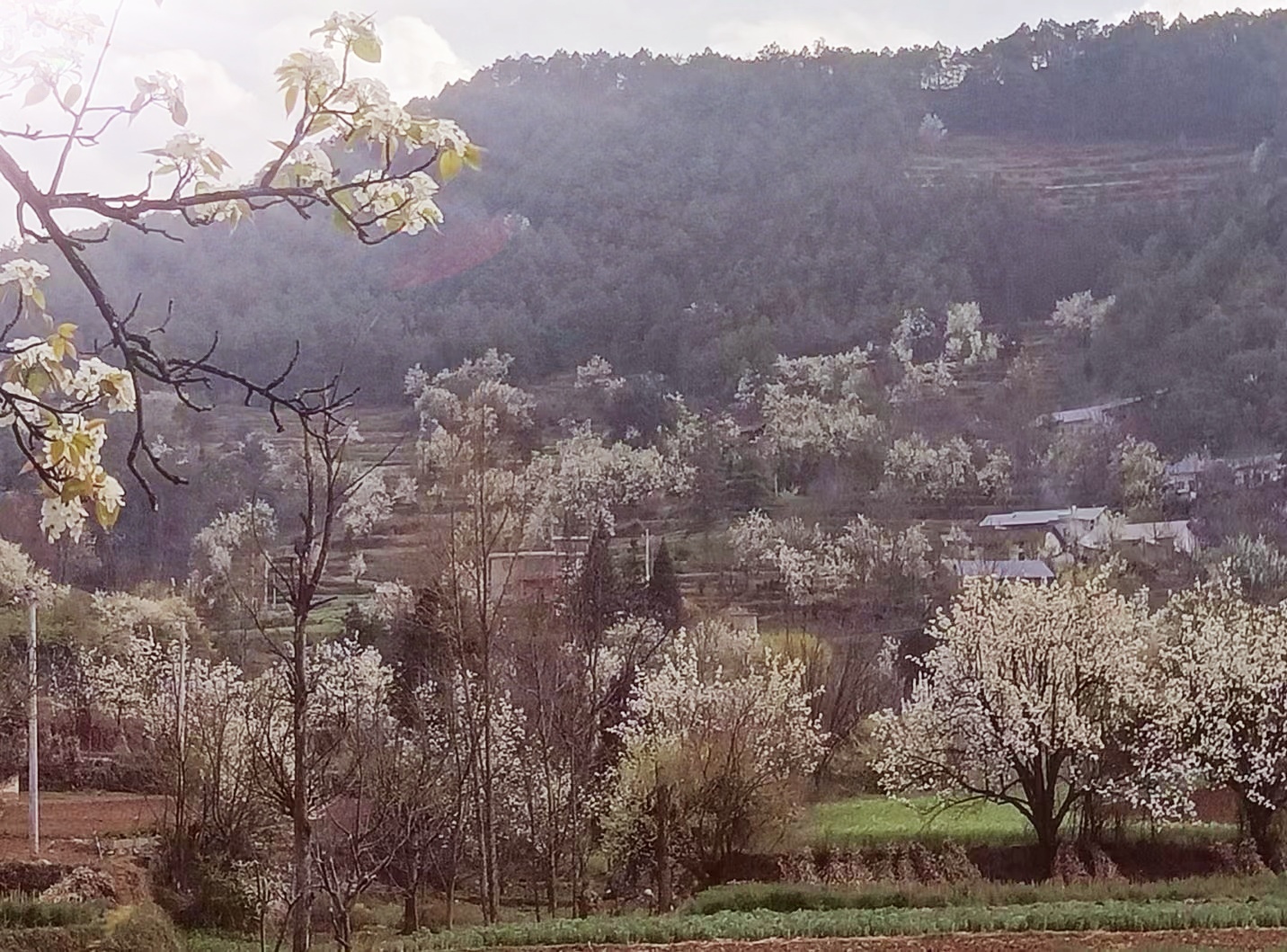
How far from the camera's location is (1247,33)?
26.5 metres

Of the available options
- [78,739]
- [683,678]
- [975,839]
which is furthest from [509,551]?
[975,839]

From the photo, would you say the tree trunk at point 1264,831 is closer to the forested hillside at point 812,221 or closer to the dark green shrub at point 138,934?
the dark green shrub at point 138,934

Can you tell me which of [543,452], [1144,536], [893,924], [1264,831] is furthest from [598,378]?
[893,924]

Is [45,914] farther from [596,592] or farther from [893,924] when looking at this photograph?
[596,592]

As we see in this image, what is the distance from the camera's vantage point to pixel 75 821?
13.1 metres

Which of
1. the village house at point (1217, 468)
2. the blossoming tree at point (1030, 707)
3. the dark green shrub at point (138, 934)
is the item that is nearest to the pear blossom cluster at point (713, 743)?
the blossoming tree at point (1030, 707)

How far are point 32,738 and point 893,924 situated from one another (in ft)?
32.8

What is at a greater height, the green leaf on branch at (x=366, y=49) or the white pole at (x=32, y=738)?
the green leaf on branch at (x=366, y=49)

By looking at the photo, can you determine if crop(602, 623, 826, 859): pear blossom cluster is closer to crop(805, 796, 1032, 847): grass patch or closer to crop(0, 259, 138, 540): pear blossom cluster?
crop(805, 796, 1032, 847): grass patch

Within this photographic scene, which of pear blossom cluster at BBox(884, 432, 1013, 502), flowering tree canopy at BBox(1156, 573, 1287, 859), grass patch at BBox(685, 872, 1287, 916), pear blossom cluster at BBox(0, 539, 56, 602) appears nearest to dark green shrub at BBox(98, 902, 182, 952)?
grass patch at BBox(685, 872, 1287, 916)

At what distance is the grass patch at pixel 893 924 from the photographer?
19.4 ft

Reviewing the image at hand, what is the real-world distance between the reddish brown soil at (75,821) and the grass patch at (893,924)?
6.82 m

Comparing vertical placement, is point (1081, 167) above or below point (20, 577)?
above

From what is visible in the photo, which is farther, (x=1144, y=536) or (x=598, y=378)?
(x=598, y=378)
